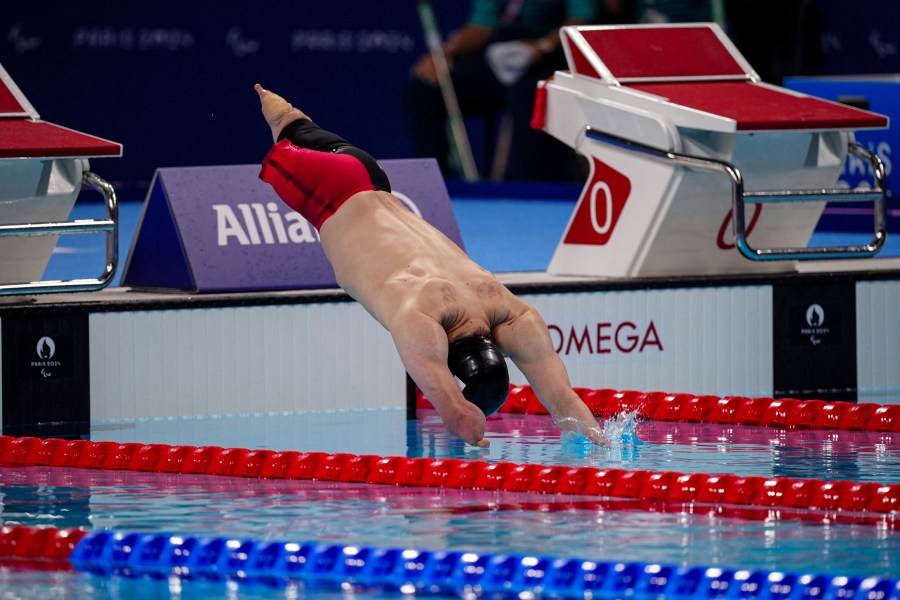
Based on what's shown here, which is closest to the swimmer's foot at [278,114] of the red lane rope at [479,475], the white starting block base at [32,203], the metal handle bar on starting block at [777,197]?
the white starting block base at [32,203]

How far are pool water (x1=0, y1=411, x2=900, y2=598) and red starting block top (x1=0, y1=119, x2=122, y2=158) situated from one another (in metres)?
1.08

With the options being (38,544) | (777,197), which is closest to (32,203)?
(38,544)

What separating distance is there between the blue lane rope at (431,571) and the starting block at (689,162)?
316 cm

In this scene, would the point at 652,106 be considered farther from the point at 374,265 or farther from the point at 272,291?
the point at 374,265

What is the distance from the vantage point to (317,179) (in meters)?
5.61

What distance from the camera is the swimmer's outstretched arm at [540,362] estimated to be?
17.3ft

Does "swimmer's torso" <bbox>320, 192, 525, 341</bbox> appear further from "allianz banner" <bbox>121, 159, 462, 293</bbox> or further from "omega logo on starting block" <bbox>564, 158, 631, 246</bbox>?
"omega logo on starting block" <bbox>564, 158, 631, 246</bbox>

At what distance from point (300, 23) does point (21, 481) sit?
8.38 metres

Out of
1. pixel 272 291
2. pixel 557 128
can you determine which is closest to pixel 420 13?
pixel 557 128

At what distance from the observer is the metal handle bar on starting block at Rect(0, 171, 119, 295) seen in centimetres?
626

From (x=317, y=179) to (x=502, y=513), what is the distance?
4.42 feet

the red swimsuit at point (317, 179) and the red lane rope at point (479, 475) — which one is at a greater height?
the red swimsuit at point (317, 179)

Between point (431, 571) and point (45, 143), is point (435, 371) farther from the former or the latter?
point (45, 143)

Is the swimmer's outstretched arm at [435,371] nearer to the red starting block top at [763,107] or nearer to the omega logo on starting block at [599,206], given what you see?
the red starting block top at [763,107]
